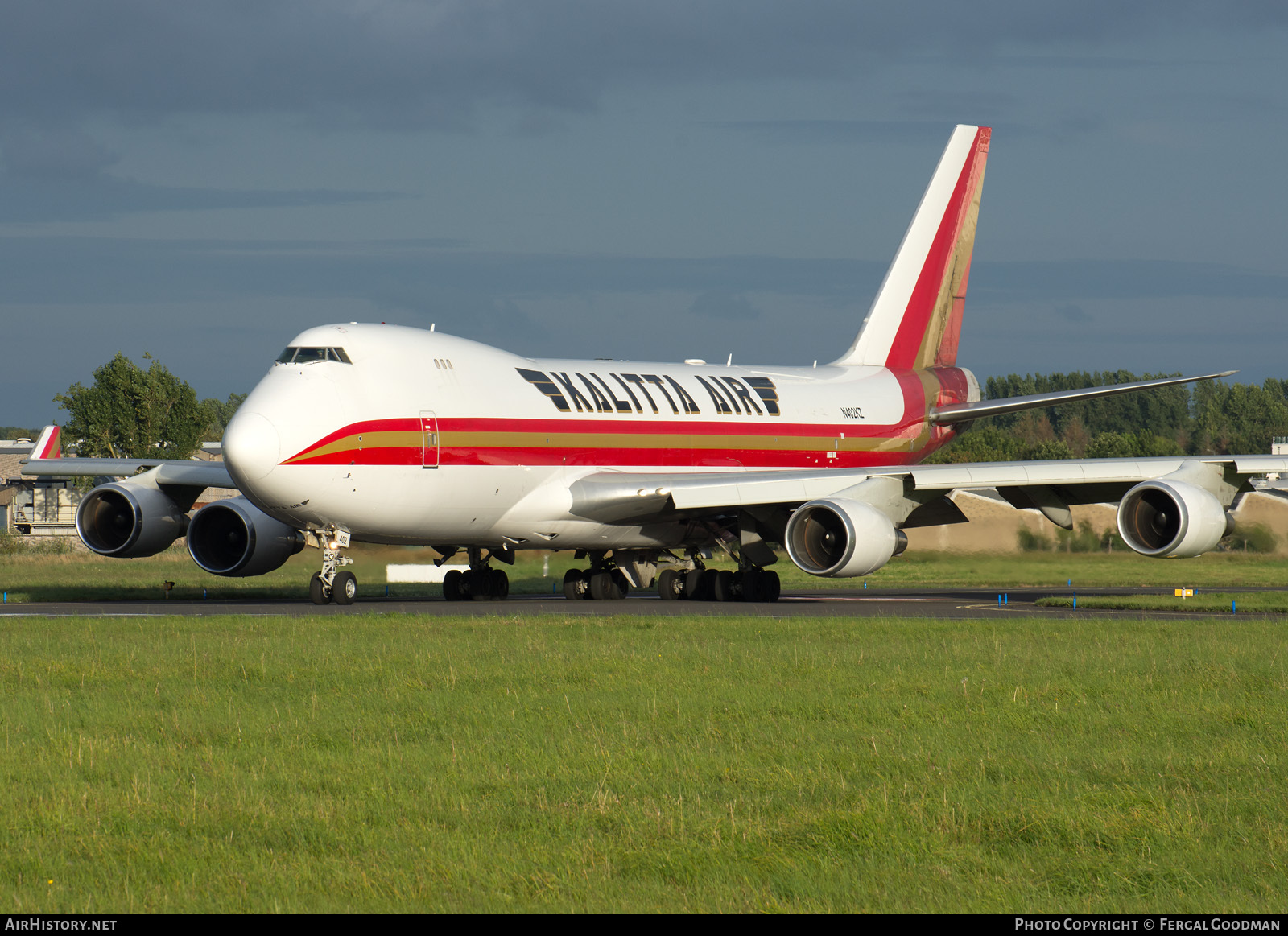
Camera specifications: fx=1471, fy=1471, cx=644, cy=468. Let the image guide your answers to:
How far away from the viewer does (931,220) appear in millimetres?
36656

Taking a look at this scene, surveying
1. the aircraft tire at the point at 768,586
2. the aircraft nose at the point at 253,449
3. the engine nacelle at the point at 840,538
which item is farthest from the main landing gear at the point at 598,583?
the aircraft nose at the point at 253,449

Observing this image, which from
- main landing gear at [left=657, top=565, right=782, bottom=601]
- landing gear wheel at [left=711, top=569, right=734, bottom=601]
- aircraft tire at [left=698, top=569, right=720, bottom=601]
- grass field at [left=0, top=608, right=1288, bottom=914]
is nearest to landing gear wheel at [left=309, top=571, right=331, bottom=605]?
main landing gear at [left=657, top=565, right=782, bottom=601]

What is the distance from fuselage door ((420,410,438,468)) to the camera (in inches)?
983

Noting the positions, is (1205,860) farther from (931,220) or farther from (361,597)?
(931,220)

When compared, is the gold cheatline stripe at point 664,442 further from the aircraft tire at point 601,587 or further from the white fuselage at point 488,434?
the aircraft tire at point 601,587

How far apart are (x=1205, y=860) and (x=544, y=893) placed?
3.30m

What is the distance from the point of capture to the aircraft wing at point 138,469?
28594mm

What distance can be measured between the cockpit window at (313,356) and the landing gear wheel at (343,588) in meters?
3.69

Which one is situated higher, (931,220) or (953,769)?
(931,220)

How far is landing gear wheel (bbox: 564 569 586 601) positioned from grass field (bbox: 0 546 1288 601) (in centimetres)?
51

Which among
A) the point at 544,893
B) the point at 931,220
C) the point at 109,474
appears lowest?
the point at 544,893

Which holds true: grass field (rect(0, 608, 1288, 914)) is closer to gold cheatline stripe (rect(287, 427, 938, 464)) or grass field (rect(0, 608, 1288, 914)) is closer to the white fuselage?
the white fuselage

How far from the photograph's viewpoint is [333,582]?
25328 millimetres

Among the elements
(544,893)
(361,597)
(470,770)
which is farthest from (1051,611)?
(544,893)
